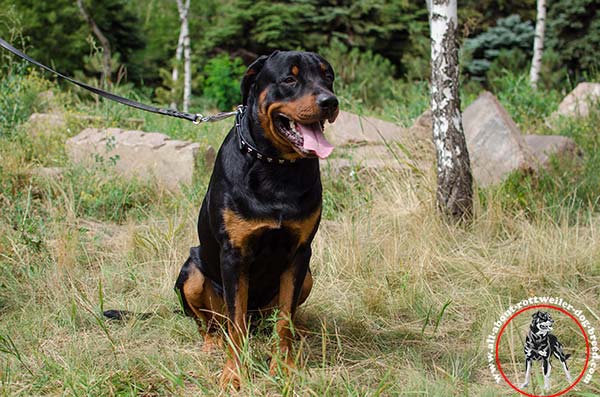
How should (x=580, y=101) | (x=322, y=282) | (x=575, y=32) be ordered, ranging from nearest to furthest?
(x=322, y=282) → (x=580, y=101) → (x=575, y=32)

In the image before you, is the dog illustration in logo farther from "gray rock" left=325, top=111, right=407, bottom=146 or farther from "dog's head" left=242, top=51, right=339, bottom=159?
"gray rock" left=325, top=111, right=407, bottom=146

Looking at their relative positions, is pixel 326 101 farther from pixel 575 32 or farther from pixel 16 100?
pixel 575 32

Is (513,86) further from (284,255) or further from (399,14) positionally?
(399,14)

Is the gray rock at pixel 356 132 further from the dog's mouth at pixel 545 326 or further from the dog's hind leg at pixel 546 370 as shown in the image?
the dog's hind leg at pixel 546 370

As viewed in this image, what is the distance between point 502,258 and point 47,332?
2773mm

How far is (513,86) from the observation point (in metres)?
8.80

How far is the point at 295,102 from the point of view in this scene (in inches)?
103

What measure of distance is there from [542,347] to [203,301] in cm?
161

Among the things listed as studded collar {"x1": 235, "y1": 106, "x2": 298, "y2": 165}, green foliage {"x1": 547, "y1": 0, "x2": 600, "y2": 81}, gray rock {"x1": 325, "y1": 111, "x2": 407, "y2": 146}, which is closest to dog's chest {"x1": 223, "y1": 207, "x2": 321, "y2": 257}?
studded collar {"x1": 235, "y1": 106, "x2": 298, "y2": 165}

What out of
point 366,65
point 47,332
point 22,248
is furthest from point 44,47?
point 47,332

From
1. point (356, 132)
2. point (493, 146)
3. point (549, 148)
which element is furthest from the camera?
point (356, 132)

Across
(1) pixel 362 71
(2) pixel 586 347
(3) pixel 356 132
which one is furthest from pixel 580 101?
(2) pixel 586 347

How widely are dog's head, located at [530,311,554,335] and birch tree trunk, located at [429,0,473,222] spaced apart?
1818mm

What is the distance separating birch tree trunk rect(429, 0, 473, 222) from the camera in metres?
4.67
